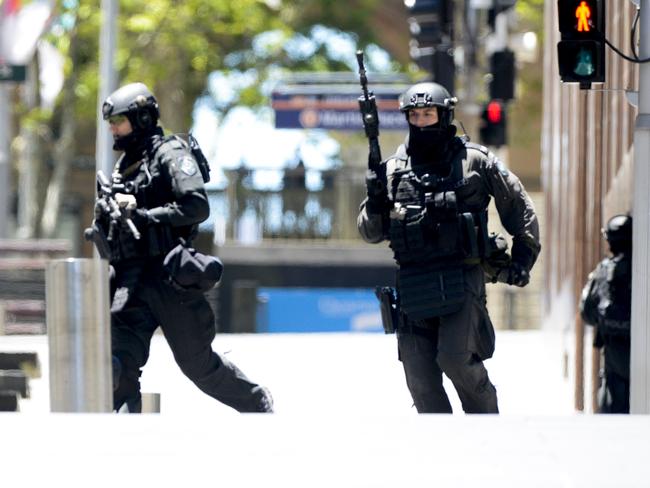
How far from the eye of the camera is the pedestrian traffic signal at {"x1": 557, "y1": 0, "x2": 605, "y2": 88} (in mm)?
9508

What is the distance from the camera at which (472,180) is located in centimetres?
884

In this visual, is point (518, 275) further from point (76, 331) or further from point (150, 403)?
point (76, 331)

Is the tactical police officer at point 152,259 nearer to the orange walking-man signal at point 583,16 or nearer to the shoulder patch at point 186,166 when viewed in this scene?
the shoulder patch at point 186,166

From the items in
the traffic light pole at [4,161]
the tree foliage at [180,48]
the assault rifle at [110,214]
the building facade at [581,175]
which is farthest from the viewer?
the tree foliage at [180,48]

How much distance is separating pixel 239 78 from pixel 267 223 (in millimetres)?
5693

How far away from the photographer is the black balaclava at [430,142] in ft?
29.3

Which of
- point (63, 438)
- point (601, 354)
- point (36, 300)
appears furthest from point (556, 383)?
point (63, 438)

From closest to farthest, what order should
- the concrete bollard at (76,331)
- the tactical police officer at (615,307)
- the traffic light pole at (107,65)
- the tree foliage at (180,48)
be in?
the concrete bollard at (76,331), the tactical police officer at (615,307), the traffic light pole at (107,65), the tree foliage at (180,48)

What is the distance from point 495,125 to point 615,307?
9147mm

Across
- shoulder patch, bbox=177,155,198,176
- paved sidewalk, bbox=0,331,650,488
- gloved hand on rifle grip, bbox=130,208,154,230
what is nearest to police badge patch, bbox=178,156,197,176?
shoulder patch, bbox=177,155,198,176

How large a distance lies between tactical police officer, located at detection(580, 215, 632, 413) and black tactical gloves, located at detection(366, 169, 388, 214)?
2690 millimetres

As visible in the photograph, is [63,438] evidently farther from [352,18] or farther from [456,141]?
[352,18]

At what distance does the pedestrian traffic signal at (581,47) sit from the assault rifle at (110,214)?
2.26 metres

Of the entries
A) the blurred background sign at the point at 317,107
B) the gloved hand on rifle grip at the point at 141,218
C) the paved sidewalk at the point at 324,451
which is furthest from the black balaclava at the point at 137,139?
the blurred background sign at the point at 317,107
